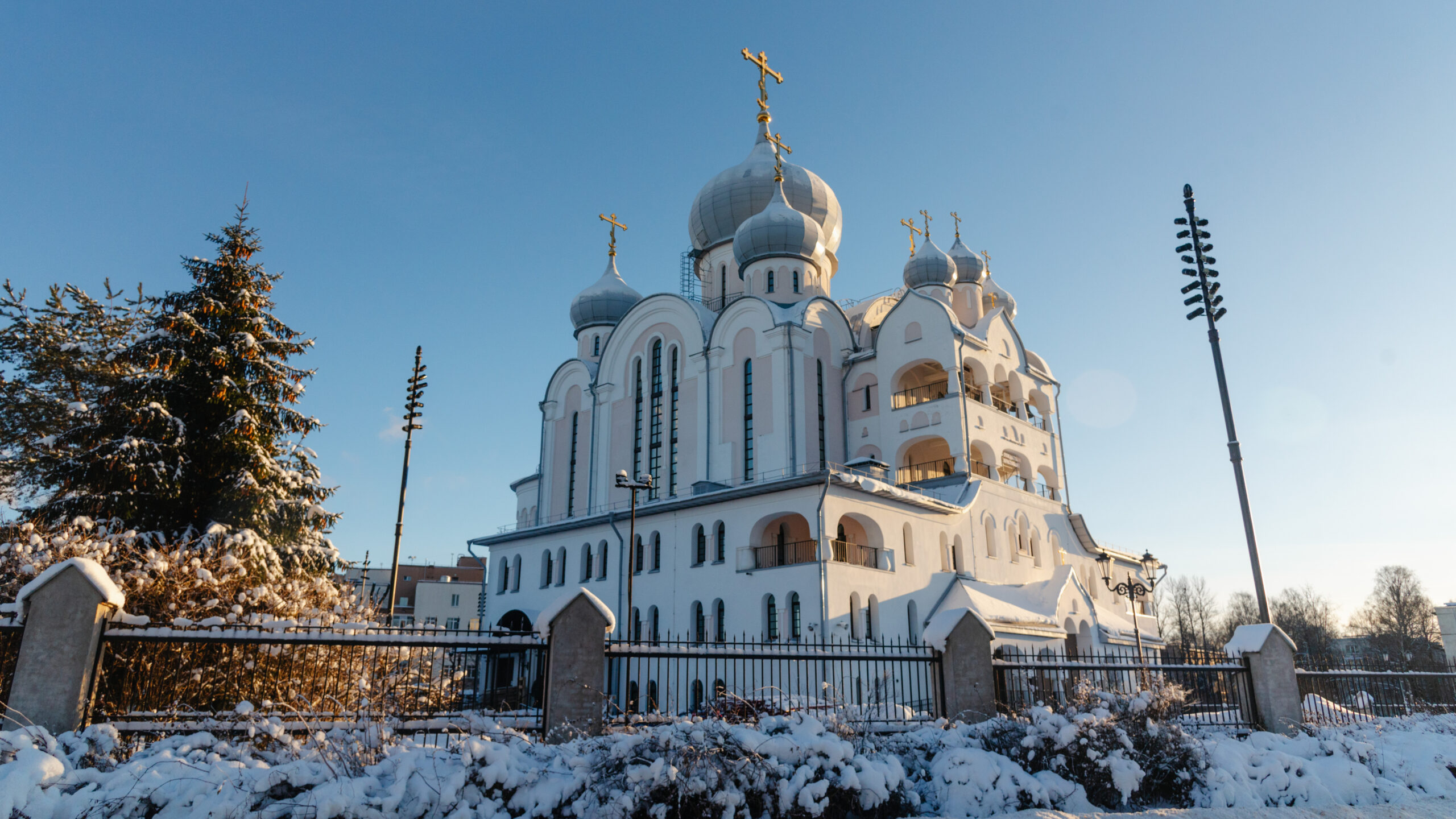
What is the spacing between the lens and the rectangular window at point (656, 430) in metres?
30.6

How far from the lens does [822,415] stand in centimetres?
→ 2891

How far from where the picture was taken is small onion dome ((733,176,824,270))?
3175 cm

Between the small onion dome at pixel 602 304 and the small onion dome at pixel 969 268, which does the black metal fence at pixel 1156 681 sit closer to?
the small onion dome at pixel 969 268

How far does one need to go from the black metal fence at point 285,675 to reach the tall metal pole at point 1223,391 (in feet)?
35.6

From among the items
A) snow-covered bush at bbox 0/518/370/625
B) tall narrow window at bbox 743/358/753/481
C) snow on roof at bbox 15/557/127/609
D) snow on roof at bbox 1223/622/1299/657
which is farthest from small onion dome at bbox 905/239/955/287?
snow on roof at bbox 15/557/127/609

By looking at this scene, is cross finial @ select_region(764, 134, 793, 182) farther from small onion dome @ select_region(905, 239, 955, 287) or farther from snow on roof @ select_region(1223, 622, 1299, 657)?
snow on roof @ select_region(1223, 622, 1299, 657)

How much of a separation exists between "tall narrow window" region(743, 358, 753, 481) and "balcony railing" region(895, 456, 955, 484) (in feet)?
15.5

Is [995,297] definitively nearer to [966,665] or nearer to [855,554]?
[855,554]

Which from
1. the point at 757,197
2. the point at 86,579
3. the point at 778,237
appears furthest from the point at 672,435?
the point at 86,579

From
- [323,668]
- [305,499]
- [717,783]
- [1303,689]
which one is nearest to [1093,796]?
[717,783]

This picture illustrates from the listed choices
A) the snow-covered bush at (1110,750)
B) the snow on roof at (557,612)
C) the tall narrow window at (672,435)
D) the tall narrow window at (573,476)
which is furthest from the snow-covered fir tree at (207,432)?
the tall narrow window at (573,476)

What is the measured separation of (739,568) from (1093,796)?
15.6 meters

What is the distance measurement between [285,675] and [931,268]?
2751cm

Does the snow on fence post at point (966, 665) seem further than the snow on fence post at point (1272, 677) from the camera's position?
No
